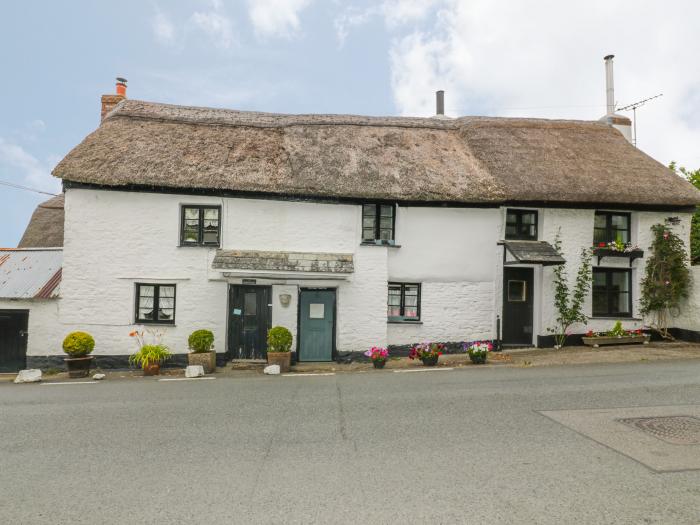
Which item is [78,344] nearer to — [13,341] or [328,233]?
[13,341]

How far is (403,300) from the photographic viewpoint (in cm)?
1334

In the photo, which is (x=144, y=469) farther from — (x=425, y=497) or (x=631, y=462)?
(x=631, y=462)

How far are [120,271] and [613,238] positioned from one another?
1548 centimetres

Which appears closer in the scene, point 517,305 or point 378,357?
point 378,357

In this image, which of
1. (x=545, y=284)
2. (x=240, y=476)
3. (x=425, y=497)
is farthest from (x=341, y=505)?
A: (x=545, y=284)

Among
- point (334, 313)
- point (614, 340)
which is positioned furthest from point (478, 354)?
point (614, 340)

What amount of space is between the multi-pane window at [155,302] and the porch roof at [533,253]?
10.1 metres

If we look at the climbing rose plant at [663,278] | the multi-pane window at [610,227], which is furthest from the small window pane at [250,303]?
the climbing rose plant at [663,278]

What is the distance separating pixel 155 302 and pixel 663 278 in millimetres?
15715

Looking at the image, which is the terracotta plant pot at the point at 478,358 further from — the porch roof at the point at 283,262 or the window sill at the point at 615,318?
the window sill at the point at 615,318

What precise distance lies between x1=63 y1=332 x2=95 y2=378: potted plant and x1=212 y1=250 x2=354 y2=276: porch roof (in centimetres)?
396

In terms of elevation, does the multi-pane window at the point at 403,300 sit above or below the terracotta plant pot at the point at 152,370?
above

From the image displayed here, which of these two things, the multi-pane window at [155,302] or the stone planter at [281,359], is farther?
the multi-pane window at [155,302]

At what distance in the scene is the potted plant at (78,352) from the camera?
37.0ft
